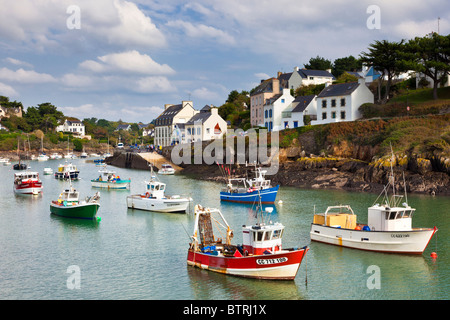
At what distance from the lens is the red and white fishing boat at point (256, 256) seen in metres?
22.1

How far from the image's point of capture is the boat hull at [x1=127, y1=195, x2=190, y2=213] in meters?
42.8

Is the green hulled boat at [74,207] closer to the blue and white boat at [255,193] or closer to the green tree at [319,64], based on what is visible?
the blue and white boat at [255,193]

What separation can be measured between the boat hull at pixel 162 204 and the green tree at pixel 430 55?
41.9 metres

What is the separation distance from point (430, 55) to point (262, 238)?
58.0 metres

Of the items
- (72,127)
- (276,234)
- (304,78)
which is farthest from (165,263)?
(72,127)

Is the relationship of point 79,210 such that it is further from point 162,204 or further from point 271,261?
point 271,261

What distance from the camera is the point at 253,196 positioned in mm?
48312

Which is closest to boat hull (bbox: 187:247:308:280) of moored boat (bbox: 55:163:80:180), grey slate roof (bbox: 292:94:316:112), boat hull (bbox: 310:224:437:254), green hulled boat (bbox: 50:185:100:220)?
boat hull (bbox: 310:224:437:254)

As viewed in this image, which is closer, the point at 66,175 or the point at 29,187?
the point at 29,187

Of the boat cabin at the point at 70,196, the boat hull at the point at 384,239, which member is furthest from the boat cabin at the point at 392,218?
the boat cabin at the point at 70,196

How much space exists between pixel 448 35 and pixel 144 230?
177 feet

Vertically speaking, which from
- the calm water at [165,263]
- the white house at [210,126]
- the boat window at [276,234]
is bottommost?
the calm water at [165,263]

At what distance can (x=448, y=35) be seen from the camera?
65.1 metres
